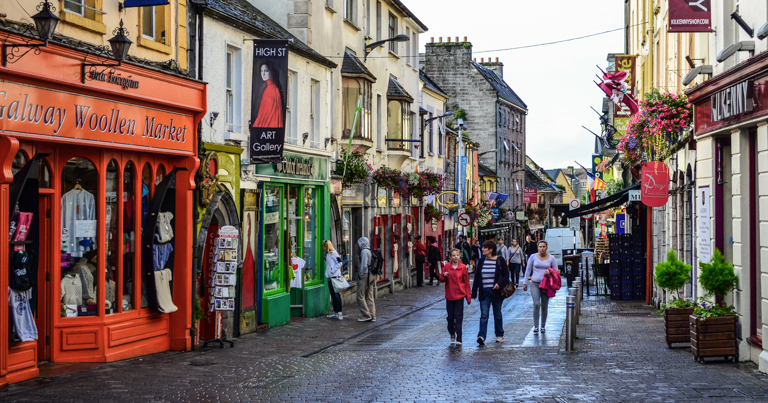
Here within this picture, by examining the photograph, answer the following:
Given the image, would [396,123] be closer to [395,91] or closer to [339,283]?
Result: [395,91]

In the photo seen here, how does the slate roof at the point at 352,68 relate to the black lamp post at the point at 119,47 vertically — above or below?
above

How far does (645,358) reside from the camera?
13.6m

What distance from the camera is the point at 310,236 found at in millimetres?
22219

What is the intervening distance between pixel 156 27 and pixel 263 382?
20.2ft

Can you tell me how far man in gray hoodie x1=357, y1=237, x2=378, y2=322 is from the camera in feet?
66.2

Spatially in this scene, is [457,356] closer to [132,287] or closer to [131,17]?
[132,287]

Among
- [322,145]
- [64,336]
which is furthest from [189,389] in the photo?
[322,145]

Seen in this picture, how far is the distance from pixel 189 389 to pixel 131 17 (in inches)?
232

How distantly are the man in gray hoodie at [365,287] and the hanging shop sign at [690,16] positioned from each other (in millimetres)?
8558

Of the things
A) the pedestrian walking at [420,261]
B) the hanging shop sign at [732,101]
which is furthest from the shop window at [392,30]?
the hanging shop sign at [732,101]

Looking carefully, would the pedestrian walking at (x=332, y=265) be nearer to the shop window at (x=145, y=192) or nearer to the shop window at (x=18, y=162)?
the shop window at (x=145, y=192)

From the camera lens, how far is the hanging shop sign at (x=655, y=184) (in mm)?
18781

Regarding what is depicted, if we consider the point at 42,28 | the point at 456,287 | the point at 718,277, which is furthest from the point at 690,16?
Result: the point at 42,28

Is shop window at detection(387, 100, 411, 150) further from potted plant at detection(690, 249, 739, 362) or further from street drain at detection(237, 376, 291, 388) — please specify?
street drain at detection(237, 376, 291, 388)
